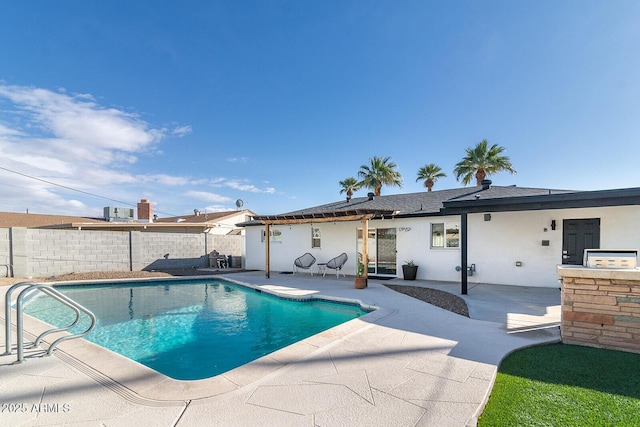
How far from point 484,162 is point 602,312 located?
16.4 m

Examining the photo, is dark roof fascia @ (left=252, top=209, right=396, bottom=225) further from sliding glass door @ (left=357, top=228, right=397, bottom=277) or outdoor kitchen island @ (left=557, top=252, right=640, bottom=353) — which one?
outdoor kitchen island @ (left=557, top=252, right=640, bottom=353)

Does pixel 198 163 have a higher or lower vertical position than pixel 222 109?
lower

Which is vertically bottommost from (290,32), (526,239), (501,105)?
(526,239)

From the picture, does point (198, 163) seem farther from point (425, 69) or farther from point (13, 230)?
point (425, 69)

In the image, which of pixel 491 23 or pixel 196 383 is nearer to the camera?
pixel 196 383

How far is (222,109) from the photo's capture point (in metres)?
14.6

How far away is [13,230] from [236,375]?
14269 mm

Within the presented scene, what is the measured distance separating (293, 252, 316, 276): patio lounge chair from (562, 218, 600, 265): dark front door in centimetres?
957

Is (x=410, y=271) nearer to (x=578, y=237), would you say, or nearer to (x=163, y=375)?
(x=578, y=237)

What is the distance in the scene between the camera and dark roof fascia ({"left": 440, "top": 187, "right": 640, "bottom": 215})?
697 cm

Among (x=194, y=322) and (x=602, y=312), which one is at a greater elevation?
(x=602, y=312)

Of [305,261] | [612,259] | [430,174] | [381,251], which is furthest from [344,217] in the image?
[430,174]

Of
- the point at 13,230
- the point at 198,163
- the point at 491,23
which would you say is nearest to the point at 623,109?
the point at 491,23

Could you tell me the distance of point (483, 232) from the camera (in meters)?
10.8
